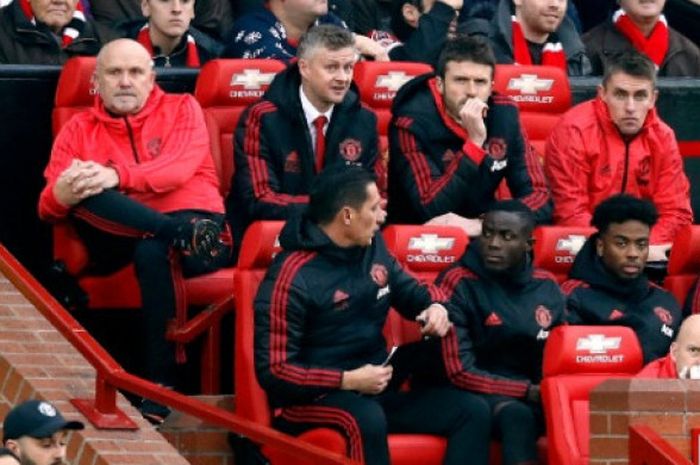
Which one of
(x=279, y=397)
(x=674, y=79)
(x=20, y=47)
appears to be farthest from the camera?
(x=674, y=79)

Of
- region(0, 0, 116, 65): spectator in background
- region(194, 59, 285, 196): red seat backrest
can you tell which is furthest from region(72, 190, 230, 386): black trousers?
region(0, 0, 116, 65): spectator in background

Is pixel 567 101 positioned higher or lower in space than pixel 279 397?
higher

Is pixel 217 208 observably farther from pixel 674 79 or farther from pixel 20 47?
pixel 674 79

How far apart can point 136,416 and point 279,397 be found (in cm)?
66

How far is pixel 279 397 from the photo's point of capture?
448 inches

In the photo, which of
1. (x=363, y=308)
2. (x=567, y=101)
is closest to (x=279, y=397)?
(x=363, y=308)

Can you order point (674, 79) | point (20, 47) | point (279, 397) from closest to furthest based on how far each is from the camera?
1. point (279, 397)
2. point (20, 47)
3. point (674, 79)

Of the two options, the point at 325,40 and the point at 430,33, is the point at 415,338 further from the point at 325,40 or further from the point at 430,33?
the point at 430,33

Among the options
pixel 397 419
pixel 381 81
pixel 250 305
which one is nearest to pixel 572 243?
pixel 381 81

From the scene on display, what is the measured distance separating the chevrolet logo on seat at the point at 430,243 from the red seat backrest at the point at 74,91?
5.95ft

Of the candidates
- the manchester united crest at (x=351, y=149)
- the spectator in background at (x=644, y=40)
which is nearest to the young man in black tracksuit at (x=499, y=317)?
the manchester united crest at (x=351, y=149)

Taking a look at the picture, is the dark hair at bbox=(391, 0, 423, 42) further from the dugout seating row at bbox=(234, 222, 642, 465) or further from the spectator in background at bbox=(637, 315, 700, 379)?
the spectator in background at bbox=(637, 315, 700, 379)

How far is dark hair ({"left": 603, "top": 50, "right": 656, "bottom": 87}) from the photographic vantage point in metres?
13.2

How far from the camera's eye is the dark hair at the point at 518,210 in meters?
12.1
